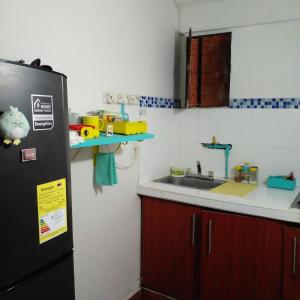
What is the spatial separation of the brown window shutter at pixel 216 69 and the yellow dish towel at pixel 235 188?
0.62 meters

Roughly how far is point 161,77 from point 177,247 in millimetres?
1237

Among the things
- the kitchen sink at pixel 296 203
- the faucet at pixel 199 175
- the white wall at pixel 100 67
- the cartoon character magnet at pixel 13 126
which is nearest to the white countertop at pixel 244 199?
the kitchen sink at pixel 296 203

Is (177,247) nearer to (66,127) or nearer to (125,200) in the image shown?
(125,200)

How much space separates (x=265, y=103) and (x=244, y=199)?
2.68 ft

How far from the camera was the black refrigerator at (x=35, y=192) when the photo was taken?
0.90m

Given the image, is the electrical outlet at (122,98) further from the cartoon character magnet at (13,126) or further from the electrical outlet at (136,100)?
the cartoon character magnet at (13,126)

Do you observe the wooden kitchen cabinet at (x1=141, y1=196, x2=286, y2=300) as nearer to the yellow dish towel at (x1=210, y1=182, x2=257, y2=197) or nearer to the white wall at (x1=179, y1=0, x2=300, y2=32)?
the yellow dish towel at (x1=210, y1=182, x2=257, y2=197)

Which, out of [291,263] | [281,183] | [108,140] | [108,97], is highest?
[108,97]

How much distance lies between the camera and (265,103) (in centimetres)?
231

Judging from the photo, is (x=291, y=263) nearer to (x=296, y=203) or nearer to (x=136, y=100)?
(x=296, y=203)

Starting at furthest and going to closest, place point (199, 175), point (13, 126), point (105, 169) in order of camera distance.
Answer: point (199, 175) < point (105, 169) < point (13, 126)

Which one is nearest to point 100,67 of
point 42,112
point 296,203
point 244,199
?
point 42,112

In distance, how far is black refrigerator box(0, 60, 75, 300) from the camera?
0.90m

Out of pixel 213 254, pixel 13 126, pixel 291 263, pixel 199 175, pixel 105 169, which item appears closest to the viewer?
pixel 13 126
